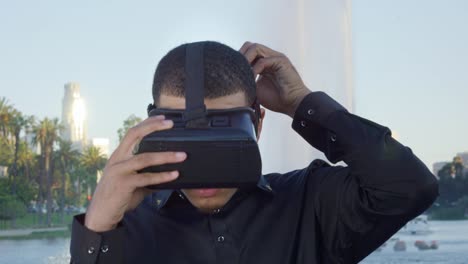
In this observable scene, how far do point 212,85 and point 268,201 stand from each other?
20cm

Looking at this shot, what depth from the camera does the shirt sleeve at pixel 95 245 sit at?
938mm

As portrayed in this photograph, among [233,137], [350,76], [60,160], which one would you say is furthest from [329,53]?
[60,160]

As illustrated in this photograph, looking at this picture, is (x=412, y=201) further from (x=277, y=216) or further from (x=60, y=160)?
(x=60, y=160)

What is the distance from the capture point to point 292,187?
3.57 ft

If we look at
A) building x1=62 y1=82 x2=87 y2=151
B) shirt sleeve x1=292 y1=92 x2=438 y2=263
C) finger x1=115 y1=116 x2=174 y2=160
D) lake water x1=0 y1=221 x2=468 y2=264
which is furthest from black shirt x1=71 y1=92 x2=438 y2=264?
building x1=62 y1=82 x2=87 y2=151

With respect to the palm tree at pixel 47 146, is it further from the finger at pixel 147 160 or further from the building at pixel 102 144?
the finger at pixel 147 160

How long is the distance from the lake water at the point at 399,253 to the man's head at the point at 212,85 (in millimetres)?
13795

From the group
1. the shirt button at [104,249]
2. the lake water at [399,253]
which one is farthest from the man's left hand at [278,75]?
the lake water at [399,253]

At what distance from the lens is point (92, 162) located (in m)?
19.5

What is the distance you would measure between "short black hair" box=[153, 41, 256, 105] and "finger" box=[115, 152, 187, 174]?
0.11 metres

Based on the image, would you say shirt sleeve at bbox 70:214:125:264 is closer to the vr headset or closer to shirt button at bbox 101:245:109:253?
shirt button at bbox 101:245:109:253

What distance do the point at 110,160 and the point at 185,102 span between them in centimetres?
11

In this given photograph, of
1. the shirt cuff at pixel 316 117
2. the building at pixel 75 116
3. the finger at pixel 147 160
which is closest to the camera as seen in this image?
the finger at pixel 147 160

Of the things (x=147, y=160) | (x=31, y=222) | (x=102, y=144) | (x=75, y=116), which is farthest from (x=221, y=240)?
(x=75, y=116)
